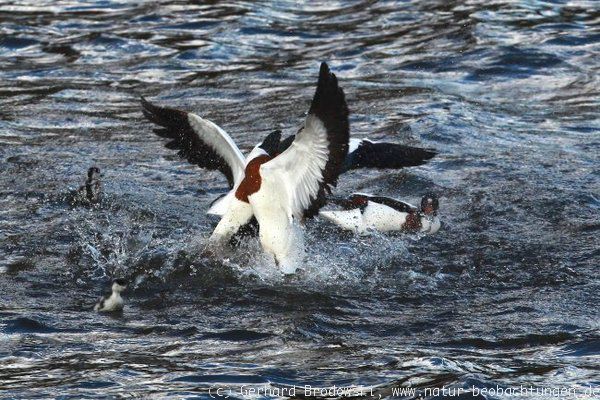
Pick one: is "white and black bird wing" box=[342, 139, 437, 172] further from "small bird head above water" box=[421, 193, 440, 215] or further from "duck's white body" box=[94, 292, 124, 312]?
"duck's white body" box=[94, 292, 124, 312]

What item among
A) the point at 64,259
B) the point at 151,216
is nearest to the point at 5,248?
the point at 64,259

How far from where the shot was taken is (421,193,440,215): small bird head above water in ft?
30.7

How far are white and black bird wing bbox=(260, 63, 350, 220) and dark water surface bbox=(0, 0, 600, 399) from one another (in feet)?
1.86

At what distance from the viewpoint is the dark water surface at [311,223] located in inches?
257

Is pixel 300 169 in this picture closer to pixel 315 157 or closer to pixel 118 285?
pixel 315 157

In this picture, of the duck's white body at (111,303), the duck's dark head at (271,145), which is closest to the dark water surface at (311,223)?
the duck's white body at (111,303)

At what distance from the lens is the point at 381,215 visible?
9.44 metres

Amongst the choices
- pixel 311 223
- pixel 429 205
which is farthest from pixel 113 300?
pixel 429 205

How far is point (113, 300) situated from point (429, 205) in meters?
3.08

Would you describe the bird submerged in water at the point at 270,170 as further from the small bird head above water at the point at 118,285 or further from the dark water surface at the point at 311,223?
the small bird head above water at the point at 118,285

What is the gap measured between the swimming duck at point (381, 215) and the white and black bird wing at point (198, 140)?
1044mm

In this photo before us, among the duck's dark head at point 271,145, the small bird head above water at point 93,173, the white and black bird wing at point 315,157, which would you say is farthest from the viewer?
the small bird head above water at point 93,173

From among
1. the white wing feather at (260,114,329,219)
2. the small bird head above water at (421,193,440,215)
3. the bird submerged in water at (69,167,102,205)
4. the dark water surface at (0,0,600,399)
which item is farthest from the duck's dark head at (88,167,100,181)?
the small bird head above water at (421,193,440,215)

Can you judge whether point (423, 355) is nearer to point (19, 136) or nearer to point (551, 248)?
point (551, 248)
